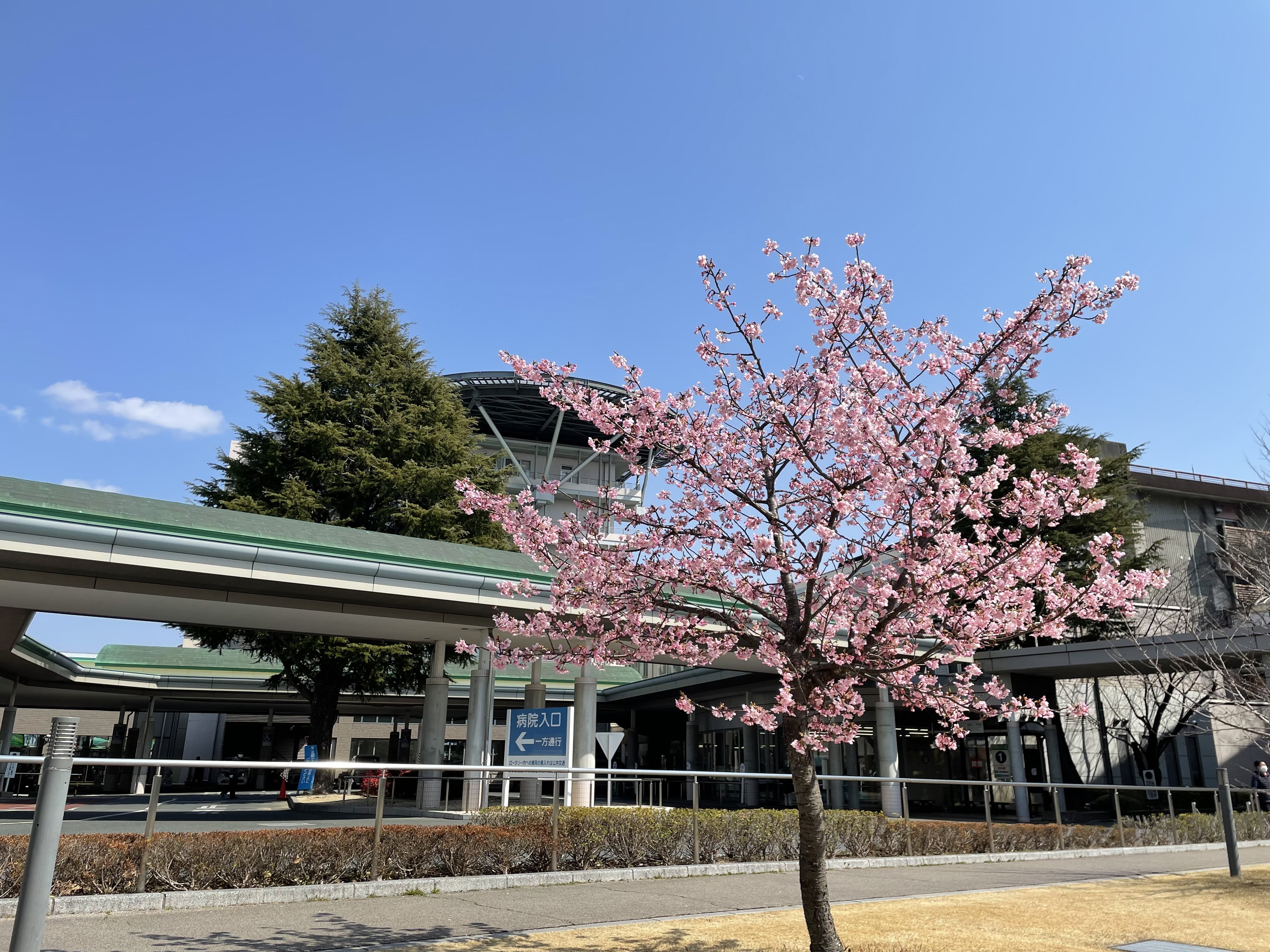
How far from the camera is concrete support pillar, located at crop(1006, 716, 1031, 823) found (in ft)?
79.7

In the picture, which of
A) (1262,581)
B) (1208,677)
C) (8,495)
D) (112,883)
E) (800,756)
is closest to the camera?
(800,756)

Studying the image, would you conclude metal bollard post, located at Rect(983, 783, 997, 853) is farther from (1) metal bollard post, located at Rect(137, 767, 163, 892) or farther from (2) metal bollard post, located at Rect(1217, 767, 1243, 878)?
(1) metal bollard post, located at Rect(137, 767, 163, 892)

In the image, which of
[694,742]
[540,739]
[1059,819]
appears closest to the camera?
[540,739]

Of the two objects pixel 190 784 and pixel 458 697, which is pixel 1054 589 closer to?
pixel 458 697

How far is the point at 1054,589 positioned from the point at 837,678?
2.37 m

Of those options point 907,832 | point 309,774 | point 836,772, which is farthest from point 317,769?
point 836,772

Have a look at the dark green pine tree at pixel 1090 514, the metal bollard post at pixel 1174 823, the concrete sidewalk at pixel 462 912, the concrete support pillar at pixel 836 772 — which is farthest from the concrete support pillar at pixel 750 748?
the concrete sidewalk at pixel 462 912

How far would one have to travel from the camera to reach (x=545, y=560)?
8.48 m

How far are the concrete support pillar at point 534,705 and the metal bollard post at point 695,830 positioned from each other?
2063 mm

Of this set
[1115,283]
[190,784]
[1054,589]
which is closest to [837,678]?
[1054,589]

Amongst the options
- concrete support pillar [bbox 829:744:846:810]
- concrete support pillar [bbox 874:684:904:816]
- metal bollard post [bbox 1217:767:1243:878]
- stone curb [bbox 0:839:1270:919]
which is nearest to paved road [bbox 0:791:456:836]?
stone curb [bbox 0:839:1270:919]

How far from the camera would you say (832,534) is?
7.32 m

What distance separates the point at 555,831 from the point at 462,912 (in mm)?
2490

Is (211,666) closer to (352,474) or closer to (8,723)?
(8,723)
